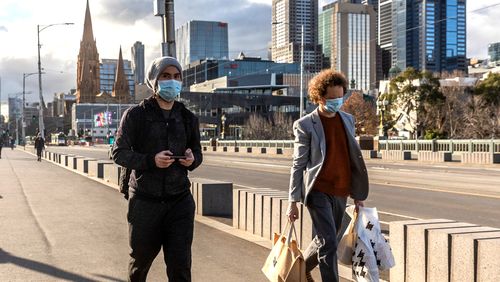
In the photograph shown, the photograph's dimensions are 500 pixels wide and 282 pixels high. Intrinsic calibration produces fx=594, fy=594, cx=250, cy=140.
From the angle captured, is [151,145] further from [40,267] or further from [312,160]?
[40,267]

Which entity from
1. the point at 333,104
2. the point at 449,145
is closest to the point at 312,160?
the point at 333,104

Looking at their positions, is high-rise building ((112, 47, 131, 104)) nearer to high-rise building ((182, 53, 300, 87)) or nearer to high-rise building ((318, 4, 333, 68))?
high-rise building ((182, 53, 300, 87))

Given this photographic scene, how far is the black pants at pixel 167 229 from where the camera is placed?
4223mm

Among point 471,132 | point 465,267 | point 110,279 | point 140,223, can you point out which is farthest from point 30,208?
point 471,132

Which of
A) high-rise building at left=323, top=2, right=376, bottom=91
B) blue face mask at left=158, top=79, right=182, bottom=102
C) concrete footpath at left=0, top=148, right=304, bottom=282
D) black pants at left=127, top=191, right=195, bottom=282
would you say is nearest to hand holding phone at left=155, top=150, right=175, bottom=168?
black pants at left=127, top=191, right=195, bottom=282

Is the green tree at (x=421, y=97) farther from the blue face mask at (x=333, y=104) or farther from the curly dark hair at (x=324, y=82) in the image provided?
the blue face mask at (x=333, y=104)

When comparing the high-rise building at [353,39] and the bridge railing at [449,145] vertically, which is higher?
the high-rise building at [353,39]

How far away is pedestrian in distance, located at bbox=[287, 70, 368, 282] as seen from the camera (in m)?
4.81

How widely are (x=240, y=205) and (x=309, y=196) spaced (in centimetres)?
434

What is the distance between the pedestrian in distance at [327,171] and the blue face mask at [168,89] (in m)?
1.15

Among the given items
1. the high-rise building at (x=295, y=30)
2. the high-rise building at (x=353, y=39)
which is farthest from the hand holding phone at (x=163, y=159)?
the high-rise building at (x=295, y=30)

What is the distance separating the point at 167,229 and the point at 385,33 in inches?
6563

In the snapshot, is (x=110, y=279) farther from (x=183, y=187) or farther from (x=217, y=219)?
(x=217, y=219)

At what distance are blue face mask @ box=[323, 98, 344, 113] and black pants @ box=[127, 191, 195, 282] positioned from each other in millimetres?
1467
